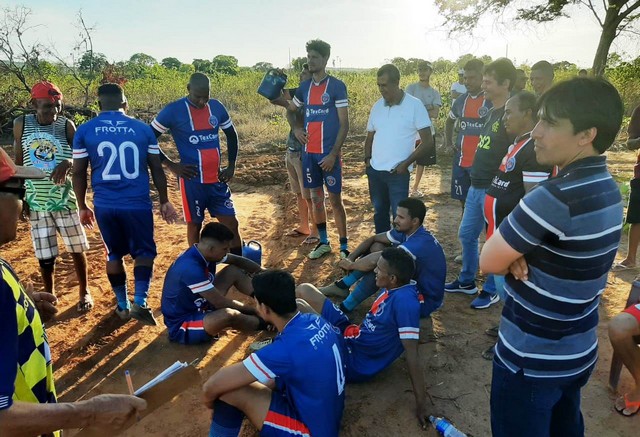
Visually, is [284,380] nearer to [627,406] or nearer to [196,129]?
[627,406]

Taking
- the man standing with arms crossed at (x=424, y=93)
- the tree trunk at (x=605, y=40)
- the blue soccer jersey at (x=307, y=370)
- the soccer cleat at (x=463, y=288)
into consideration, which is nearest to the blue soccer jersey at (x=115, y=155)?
the blue soccer jersey at (x=307, y=370)

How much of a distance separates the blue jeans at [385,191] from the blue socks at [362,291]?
33.0 inches

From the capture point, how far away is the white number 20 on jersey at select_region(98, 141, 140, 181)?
363 cm

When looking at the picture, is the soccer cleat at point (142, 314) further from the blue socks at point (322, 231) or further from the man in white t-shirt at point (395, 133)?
the man in white t-shirt at point (395, 133)

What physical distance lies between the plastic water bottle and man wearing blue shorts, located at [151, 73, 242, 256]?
274 cm

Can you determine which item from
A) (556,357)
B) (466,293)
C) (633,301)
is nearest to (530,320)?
(556,357)

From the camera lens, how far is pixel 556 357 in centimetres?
162

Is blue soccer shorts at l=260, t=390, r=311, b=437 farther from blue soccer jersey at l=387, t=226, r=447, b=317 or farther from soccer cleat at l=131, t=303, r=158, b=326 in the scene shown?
soccer cleat at l=131, t=303, r=158, b=326

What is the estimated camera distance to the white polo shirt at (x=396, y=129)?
14.6ft

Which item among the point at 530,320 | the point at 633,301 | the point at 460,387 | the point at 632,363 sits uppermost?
the point at 530,320

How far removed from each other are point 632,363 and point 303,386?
6.59ft

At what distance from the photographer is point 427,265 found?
137 inches

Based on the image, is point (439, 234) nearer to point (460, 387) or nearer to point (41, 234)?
point (460, 387)

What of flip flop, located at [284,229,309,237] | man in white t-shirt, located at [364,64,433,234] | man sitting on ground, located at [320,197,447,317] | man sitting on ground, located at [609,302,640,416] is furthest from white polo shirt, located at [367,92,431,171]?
man sitting on ground, located at [609,302,640,416]
